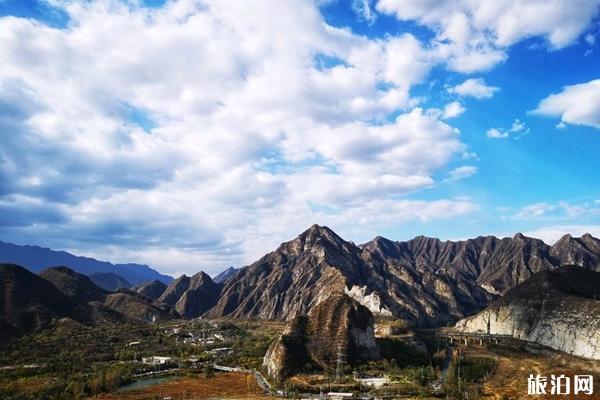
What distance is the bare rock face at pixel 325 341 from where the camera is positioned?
144875mm

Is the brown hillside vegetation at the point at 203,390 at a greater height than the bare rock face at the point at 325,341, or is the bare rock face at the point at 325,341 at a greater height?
the bare rock face at the point at 325,341

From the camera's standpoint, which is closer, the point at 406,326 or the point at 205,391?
the point at 205,391

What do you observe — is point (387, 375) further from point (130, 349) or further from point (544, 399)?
point (130, 349)

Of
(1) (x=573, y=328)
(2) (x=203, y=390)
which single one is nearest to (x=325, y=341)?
(2) (x=203, y=390)

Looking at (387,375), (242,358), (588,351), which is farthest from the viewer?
(242,358)

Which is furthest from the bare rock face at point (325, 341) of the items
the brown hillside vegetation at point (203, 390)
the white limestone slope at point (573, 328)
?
the white limestone slope at point (573, 328)

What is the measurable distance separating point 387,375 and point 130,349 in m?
101

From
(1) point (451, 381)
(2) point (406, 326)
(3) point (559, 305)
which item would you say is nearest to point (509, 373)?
(1) point (451, 381)

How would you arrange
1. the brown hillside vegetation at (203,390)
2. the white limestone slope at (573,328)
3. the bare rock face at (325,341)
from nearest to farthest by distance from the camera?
the brown hillside vegetation at (203,390), the bare rock face at (325,341), the white limestone slope at (573,328)

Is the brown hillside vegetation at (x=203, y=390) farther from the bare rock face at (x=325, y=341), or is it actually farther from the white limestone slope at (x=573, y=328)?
the white limestone slope at (x=573, y=328)

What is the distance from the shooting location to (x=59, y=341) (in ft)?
624

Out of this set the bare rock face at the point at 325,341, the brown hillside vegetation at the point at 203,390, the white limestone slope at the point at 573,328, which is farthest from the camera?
the white limestone slope at the point at 573,328

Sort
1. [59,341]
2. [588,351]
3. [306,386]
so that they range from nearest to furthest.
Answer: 1. [306,386]
2. [588,351]
3. [59,341]

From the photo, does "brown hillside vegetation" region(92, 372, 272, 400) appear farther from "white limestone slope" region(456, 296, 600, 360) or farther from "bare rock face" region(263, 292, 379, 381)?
"white limestone slope" region(456, 296, 600, 360)
